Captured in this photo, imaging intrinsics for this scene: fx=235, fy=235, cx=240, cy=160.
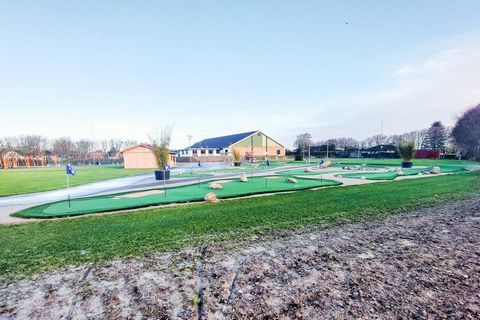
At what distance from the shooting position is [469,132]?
3822 centimetres

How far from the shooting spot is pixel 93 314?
261cm

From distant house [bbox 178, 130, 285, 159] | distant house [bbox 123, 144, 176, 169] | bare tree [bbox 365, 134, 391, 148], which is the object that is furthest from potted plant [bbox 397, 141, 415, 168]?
bare tree [bbox 365, 134, 391, 148]

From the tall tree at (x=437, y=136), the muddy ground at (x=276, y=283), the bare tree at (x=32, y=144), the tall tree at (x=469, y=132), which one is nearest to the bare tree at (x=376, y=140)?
the tall tree at (x=437, y=136)

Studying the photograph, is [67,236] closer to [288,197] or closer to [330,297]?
[330,297]

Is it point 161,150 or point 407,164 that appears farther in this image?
point 407,164

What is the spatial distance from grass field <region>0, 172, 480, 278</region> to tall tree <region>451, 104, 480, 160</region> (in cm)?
4033

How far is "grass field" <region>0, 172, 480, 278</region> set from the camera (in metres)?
4.34

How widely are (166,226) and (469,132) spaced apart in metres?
51.0

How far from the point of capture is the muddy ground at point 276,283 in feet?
8.48

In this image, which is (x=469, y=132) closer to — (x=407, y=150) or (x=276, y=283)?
(x=407, y=150)

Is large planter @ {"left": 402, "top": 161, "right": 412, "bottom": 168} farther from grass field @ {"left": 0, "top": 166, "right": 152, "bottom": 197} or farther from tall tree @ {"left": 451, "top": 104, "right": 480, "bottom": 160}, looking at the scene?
grass field @ {"left": 0, "top": 166, "right": 152, "bottom": 197}

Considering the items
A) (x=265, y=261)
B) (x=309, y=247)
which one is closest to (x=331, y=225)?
(x=309, y=247)

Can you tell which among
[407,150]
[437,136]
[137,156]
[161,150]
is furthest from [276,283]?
[437,136]

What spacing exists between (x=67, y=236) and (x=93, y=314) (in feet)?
12.3
